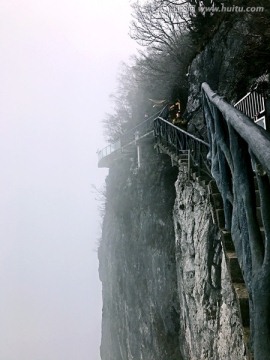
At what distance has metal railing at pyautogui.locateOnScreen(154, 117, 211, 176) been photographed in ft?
26.6

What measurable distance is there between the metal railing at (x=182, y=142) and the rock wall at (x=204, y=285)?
64cm

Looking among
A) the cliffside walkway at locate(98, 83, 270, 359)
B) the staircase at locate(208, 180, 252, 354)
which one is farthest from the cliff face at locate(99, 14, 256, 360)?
the cliffside walkway at locate(98, 83, 270, 359)

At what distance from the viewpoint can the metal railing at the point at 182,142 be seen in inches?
320

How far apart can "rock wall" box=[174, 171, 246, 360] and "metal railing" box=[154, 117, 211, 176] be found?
2.09ft

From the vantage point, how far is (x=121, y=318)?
1759cm

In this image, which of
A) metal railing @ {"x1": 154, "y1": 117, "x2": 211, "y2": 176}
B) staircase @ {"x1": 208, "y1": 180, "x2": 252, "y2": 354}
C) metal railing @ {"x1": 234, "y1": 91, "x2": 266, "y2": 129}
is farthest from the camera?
metal railing @ {"x1": 234, "y1": 91, "x2": 266, "y2": 129}

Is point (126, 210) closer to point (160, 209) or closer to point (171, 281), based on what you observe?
point (160, 209)

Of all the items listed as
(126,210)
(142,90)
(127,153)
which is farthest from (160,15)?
(126,210)

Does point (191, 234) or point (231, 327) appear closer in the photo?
point (231, 327)

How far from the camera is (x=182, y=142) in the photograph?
1056 centimetres

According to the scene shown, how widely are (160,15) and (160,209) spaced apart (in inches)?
630

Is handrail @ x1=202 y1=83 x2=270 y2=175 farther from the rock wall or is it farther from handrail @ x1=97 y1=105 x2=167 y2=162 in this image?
handrail @ x1=97 y1=105 x2=167 y2=162

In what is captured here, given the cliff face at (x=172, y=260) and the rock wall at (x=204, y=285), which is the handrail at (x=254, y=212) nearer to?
the rock wall at (x=204, y=285)

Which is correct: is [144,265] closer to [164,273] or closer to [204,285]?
[164,273]
